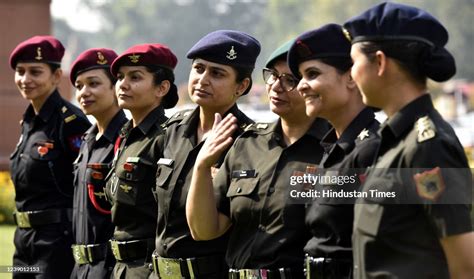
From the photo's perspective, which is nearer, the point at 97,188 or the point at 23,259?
the point at 97,188

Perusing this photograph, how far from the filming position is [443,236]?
12.8ft

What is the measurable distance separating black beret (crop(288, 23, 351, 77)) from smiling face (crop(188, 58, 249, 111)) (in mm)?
905

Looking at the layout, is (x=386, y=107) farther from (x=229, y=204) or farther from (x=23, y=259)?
(x=23, y=259)

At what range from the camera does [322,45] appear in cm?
493

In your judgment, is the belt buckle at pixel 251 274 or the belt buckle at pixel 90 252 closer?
the belt buckle at pixel 251 274

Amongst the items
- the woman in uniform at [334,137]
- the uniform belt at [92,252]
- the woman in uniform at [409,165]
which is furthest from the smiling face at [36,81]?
the woman in uniform at [409,165]

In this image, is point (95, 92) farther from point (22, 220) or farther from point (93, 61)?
point (22, 220)

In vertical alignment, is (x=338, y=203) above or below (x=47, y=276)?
above

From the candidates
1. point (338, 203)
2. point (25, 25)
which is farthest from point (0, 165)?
point (338, 203)

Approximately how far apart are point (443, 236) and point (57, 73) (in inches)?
195

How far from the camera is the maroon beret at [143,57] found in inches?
260

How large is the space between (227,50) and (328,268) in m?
1.65

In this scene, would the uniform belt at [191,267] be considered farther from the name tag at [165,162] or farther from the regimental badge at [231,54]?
the regimental badge at [231,54]

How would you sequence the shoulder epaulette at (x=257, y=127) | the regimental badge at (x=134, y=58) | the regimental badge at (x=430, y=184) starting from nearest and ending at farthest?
1. the regimental badge at (x=430, y=184)
2. the shoulder epaulette at (x=257, y=127)
3. the regimental badge at (x=134, y=58)
